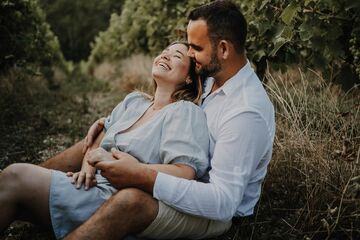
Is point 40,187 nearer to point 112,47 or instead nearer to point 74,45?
point 112,47

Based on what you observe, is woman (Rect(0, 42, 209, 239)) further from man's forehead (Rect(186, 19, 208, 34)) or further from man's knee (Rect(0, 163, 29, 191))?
man's forehead (Rect(186, 19, 208, 34))

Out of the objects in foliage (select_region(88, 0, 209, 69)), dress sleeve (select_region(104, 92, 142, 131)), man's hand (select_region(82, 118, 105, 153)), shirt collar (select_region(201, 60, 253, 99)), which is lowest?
foliage (select_region(88, 0, 209, 69))

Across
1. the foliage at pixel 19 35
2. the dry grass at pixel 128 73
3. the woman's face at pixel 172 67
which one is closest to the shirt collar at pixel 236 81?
the woman's face at pixel 172 67

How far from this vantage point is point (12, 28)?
700cm

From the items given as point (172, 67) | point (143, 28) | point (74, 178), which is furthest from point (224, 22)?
point (143, 28)

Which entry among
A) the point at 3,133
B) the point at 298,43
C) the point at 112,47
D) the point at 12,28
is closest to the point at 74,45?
the point at 112,47

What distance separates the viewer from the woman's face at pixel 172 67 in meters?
3.28

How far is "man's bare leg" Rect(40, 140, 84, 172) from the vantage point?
3.64m

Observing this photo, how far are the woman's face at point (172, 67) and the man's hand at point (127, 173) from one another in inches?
27.3

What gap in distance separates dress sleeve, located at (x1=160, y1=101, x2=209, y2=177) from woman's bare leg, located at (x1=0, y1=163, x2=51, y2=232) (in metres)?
0.69

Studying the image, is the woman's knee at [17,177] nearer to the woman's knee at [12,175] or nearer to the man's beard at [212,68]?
the woman's knee at [12,175]

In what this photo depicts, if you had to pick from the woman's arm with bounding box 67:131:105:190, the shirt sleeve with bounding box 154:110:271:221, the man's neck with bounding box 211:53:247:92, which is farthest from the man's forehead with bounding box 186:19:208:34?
the woman's arm with bounding box 67:131:105:190

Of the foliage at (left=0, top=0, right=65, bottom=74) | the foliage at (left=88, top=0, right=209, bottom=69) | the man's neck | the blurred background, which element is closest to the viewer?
the man's neck

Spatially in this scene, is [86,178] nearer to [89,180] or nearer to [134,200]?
[89,180]
